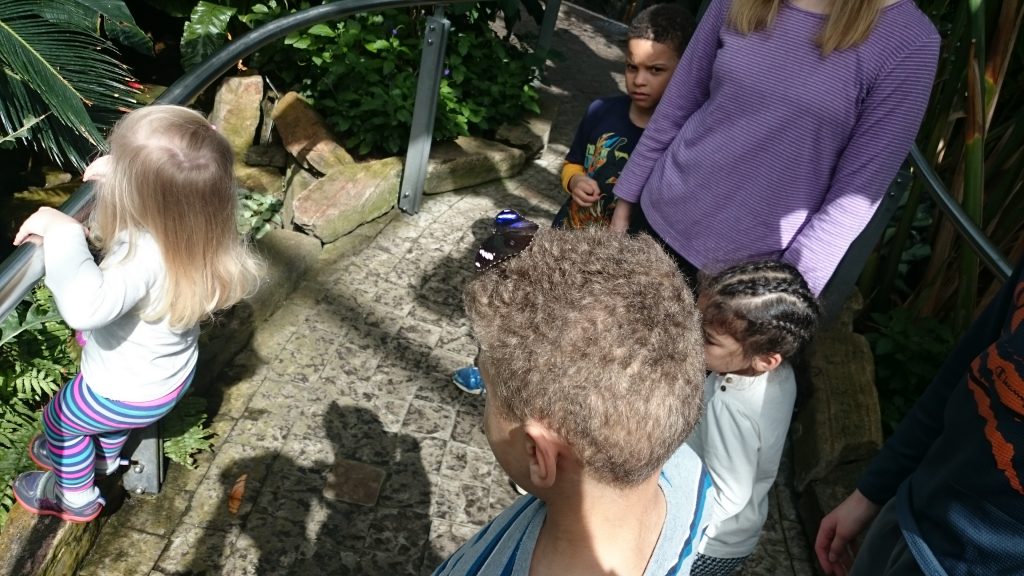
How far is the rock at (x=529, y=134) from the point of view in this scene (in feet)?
15.7

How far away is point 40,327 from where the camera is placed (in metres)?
2.46

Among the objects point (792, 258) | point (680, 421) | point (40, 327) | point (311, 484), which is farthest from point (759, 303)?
point (40, 327)

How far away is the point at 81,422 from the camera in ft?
6.44

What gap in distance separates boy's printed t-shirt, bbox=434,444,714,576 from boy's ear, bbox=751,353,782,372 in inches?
Result: 22.9

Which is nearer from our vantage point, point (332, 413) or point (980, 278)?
point (332, 413)

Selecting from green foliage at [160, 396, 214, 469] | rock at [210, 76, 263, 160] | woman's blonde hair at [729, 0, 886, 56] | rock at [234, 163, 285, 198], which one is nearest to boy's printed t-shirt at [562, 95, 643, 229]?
woman's blonde hair at [729, 0, 886, 56]

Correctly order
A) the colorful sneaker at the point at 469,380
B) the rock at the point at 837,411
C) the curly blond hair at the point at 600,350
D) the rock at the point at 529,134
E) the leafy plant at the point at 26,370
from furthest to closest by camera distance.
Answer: the rock at the point at 529,134 → the colorful sneaker at the point at 469,380 → the rock at the point at 837,411 → the leafy plant at the point at 26,370 → the curly blond hair at the point at 600,350

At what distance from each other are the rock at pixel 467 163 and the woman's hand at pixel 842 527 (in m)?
2.89

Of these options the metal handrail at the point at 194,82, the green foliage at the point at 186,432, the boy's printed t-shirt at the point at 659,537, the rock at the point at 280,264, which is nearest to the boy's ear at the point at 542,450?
the boy's printed t-shirt at the point at 659,537

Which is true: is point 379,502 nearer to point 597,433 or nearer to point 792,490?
point 792,490

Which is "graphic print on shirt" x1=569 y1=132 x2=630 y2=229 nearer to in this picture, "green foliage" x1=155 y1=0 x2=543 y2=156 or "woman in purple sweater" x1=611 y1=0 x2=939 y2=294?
"woman in purple sweater" x1=611 y1=0 x2=939 y2=294

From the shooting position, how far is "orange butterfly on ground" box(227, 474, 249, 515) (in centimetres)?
239

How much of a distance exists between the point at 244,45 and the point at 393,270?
56.1 inches

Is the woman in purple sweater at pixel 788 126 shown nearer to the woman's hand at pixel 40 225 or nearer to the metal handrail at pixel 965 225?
the metal handrail at pixel 965 225
